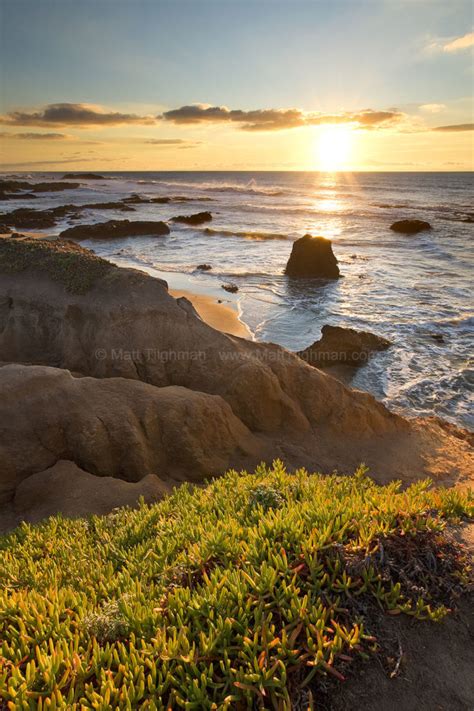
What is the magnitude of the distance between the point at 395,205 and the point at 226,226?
40.1m

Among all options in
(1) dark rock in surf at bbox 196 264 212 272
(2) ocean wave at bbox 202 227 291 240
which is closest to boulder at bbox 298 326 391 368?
(1) dark rock in surf at bbox 196 264 212 272

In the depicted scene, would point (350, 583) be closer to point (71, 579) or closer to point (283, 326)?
point (71, 579)

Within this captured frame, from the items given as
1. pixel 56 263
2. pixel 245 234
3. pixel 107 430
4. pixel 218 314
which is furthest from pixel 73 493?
pixel 245 234

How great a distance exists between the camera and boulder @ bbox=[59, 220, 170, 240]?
140 feet

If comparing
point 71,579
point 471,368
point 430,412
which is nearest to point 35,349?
point 71,579

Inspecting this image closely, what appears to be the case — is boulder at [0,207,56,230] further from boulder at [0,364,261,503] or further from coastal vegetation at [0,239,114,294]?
boulder at [0,364,261,503]

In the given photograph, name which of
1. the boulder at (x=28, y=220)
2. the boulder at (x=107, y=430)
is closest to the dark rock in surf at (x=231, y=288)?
the boulder at (x=107, y=430)

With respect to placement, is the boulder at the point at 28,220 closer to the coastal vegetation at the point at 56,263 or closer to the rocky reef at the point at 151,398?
the coastal vegetation at the point at 56,263

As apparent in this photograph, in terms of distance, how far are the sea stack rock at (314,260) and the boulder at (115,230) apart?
21.3 m

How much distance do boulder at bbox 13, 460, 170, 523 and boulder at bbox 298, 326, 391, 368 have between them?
10.0 metres

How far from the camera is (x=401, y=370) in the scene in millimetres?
16281

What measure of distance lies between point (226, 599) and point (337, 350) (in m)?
14.1

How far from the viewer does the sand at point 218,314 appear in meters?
19.0

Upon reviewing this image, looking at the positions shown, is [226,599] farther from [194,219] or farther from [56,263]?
[194,219]
